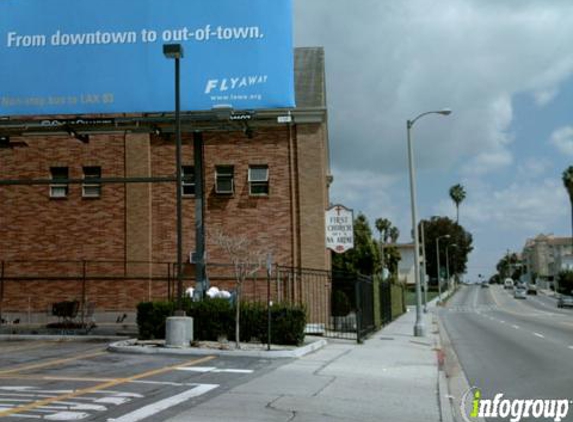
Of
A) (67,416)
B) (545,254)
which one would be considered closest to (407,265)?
(545,254)

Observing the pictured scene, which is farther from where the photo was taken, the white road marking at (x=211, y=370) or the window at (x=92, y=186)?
the window at (x=92, y=186)

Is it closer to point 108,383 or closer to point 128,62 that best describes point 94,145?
point 128,62

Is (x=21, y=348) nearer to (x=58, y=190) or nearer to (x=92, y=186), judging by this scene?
(x=92, y=186)

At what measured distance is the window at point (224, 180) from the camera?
28.6 m

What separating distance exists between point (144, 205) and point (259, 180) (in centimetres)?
473

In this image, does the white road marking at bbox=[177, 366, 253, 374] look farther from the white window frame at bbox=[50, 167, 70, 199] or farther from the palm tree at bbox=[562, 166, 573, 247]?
the palm tree at bbox=[562, 166, 573, 247]

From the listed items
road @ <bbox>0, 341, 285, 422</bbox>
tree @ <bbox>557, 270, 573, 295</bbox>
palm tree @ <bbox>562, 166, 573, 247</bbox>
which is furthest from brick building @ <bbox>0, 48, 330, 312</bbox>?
tree @ <bbox>557, 270, 573, 295</bbox>

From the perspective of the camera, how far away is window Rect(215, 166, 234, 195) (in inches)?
1125

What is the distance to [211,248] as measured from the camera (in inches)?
1113

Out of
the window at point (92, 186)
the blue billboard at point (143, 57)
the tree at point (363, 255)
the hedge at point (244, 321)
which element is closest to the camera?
the hedge at point (244, 321)

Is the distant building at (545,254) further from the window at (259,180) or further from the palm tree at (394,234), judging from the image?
the window at (259,180)

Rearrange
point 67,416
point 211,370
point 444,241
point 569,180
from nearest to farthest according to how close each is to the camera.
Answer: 1. point 67,416
2. point 211,370
3. point 569,180
4. point 444,241

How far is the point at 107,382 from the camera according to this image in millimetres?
11125

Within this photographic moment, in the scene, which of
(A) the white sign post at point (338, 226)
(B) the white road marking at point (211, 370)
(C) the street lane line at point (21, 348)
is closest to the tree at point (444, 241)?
(A) the white sign post at point (338, 226)
